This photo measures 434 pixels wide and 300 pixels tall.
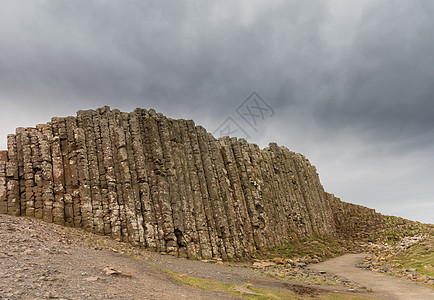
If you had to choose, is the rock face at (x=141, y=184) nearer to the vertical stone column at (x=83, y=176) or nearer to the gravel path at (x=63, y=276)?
the vertical stone column at (x=83, y=176)

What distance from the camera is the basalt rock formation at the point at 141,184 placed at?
20.8m

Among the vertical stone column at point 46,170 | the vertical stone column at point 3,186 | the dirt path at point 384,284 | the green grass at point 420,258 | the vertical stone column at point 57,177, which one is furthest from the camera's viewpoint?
the green grass at point 420,258

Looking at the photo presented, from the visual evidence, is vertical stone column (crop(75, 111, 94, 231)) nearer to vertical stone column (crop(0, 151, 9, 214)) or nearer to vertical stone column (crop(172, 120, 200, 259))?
vertical stone column (crop(0, 151, 9, 214))

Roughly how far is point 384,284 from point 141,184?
17150 millimetres

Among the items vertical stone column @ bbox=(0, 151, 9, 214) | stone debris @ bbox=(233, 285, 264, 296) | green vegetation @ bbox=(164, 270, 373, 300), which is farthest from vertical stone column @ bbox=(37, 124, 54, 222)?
stone debris @ bbox=(233, 285, 264, 296)

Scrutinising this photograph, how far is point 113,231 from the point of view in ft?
Answer: 68.7

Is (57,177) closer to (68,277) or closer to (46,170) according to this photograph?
(46,170)

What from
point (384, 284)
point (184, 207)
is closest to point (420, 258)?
point (384, 284)

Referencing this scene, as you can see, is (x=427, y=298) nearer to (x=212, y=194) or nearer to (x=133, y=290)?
(x=133, y=290)

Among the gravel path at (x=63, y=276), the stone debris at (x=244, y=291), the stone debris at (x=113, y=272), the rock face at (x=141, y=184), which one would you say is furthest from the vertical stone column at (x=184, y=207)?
the stone debris at (x=113, y=272)

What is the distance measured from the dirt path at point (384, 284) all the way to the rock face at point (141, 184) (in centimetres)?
728

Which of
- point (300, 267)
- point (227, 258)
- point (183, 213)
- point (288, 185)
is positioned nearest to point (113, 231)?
point (183, 213)

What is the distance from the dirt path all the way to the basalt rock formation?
7.30 m

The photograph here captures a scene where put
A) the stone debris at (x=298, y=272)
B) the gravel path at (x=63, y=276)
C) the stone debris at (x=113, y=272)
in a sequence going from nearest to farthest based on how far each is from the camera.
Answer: the gravel path at (x=63, y=276) < the stone debris at (x=113, y=272) < the stone debris at (x=298, y=272)
